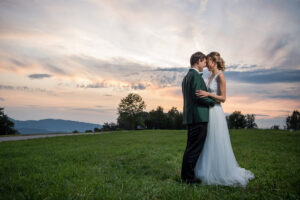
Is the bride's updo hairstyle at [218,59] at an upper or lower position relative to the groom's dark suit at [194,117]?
upper

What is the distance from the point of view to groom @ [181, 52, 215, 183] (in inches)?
190

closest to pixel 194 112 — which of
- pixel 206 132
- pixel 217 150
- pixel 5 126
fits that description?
pixel 206 132

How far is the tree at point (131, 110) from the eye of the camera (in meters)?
63.3

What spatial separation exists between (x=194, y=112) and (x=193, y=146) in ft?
2.75

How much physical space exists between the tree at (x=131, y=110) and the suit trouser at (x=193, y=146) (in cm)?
5836

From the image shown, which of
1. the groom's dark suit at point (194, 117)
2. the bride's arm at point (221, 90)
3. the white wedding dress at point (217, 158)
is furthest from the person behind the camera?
the bride's arm at point (221, 90)

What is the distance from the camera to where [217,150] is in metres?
5.07

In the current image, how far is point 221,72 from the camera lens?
529 cm

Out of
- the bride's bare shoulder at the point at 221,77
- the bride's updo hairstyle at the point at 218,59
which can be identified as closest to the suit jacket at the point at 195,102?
the bride's bare shoulder at the point at 221,77

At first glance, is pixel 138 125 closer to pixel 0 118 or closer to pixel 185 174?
pixel 0 118

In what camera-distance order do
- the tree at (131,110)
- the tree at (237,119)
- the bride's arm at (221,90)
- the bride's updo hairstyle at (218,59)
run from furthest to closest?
the tree at (237,119) → the tree at (131,110) → the bride's updo hairstyle at (218,59) → the bride's arm at (221,90)

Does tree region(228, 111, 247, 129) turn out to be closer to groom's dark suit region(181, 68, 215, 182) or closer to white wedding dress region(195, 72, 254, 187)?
white wedding dress region(195, 72, 254, 187)

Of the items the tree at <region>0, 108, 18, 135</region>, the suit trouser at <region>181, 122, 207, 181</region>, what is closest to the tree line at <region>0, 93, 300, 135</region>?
the tree at <region>0, 108, 18, 135</region>

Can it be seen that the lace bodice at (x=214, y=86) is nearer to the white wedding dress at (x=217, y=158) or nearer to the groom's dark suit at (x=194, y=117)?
the white wedding dress at (x=217, y=158)
